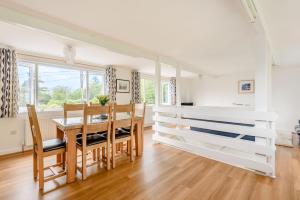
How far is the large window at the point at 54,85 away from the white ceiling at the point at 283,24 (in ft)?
11.1

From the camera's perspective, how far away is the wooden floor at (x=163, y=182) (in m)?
1.78

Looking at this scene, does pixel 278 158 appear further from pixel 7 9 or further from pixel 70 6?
pixel 7 9

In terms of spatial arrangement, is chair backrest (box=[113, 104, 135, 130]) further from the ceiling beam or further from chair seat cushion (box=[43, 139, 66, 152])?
the ceiling beam

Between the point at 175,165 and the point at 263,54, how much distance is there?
7.02ft

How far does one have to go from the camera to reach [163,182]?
2047 millimetres

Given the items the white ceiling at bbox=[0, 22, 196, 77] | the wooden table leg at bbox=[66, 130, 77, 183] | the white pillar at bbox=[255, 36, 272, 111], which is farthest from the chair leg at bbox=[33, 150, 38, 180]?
the white pillar at bbox=[255, 36, 272, 111]

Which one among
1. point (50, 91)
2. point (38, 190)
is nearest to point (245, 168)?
point (38, 190)

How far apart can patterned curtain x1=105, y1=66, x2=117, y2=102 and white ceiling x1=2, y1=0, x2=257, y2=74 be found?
6.19 feet

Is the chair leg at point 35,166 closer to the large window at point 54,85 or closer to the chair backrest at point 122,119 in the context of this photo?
the chair backrest at point 122,119

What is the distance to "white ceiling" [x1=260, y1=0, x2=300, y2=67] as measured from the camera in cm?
183

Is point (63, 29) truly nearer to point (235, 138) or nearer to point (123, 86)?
point (123, 86)

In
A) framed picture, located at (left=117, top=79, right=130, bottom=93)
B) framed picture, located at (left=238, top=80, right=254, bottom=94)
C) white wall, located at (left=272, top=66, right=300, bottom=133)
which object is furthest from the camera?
framed picture, located at (left=238, top=80, right=254, bottom=94)

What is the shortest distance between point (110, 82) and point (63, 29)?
8.26ft

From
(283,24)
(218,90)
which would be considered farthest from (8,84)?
(218,90)
